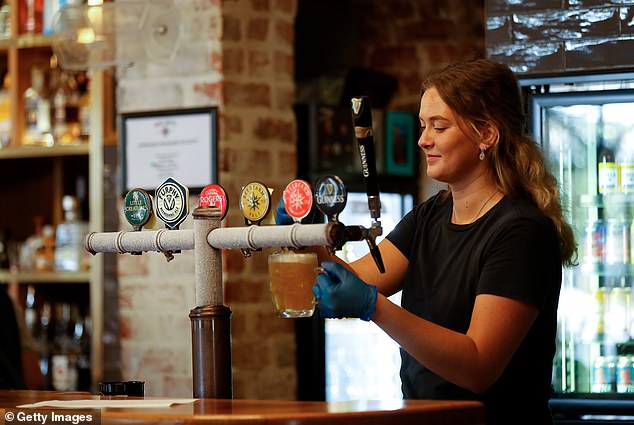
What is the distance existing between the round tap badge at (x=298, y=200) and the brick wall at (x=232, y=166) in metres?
1.76

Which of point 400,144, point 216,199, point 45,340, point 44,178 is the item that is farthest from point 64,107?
point 216,199

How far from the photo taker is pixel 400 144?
4.88 meters

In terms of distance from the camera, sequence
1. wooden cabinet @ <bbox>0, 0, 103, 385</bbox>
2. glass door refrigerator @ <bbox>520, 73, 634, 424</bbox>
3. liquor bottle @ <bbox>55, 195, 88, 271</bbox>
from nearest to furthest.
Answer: glass door refrigerator @ <bbox>520, 73, 634, 424</bbox> < wooden cabinet @ <bbox>0, 0, 103, 385</bbox> < liquor bottle @ <bbox>55, 195, 88, 271</bbox>

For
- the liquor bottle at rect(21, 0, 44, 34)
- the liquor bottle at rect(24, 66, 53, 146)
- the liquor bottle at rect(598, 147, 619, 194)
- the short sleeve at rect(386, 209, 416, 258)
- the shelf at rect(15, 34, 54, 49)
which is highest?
the liquor bottle at rect(21, 0, 44, 34)

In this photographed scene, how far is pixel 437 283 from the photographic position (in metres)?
2.32

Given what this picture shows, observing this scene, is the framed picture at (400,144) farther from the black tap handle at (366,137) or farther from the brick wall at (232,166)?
the black tap handle at (366,137)

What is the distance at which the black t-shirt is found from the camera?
83.4 inches

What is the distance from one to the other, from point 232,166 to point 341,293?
1954mm

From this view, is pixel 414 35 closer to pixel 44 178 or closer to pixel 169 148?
pixel 169 148

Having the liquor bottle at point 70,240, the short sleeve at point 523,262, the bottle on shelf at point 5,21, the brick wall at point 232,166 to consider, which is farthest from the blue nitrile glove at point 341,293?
the bottle on shelf at point 5,21

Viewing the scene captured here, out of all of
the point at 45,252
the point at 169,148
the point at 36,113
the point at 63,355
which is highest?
the point at 36,113

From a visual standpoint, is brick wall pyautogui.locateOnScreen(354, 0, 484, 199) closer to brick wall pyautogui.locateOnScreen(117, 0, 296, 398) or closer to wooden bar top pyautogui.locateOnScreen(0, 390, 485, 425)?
brick wall pyautogui.locateOnScreen(117, 0, 296, 398)

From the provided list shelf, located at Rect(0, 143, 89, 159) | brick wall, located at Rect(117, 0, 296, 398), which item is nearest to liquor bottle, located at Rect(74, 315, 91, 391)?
brick wall, located at Rect(117, 0, 296, 398)

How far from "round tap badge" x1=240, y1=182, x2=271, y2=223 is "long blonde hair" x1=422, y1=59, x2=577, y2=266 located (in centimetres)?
47
